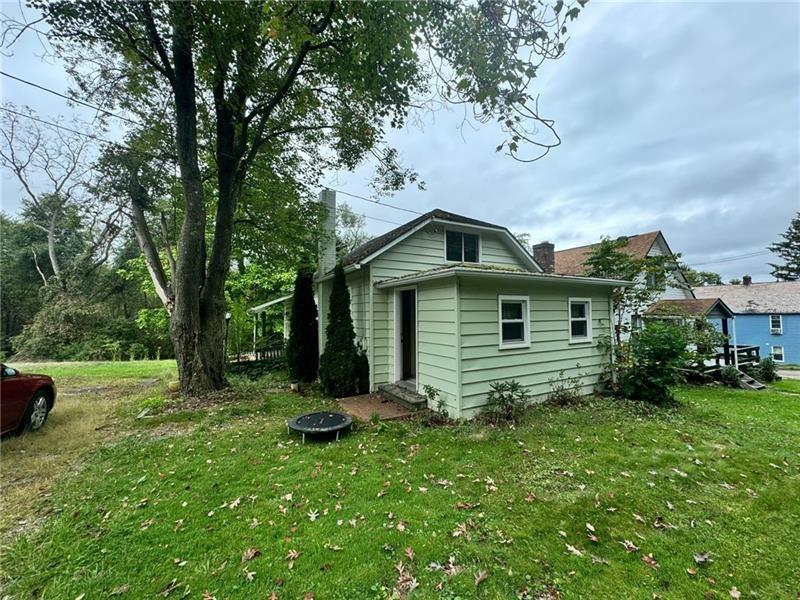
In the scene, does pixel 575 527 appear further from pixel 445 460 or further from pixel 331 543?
pixel 331 543

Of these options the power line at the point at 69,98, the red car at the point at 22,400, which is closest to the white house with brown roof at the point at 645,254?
the power line at the point at 69,98

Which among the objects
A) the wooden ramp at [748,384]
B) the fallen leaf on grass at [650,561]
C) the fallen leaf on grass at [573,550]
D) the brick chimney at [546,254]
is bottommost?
the wooden ramp at [748,384]

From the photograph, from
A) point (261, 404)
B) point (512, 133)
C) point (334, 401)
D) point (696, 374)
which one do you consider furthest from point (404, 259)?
point (696, 374)

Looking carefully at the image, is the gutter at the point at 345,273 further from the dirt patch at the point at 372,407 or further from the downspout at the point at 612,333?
the downspout at the point at 612,333

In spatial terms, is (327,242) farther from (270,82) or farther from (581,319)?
(581,319)

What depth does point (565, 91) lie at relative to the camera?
4.12 metres

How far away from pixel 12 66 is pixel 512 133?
8.80m

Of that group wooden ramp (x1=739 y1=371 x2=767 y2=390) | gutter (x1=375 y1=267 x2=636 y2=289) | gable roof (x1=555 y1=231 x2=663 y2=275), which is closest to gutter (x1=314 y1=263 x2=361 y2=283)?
gutter (x1=375 y1=267 x2=636 y2=289)

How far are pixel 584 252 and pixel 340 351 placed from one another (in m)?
16.5

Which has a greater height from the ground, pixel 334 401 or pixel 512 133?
pixel 512 133

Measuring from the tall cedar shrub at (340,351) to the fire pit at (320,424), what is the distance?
2107 millimetres

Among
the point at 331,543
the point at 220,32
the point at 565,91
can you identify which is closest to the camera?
the point at 331,543

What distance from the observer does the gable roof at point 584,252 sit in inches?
659

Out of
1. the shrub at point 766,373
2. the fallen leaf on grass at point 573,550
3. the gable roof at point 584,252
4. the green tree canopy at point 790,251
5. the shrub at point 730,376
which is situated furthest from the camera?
the green tree canopy at point 790,251
